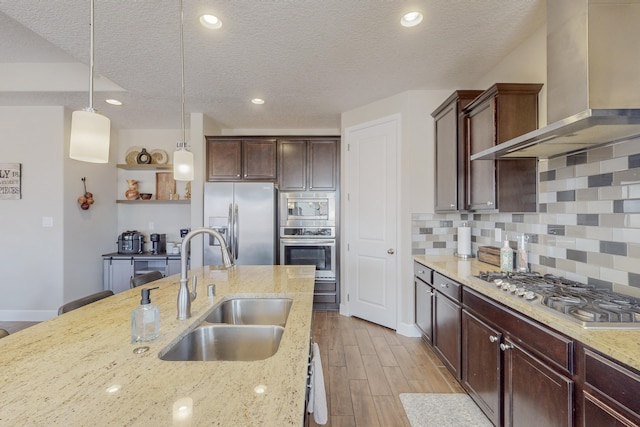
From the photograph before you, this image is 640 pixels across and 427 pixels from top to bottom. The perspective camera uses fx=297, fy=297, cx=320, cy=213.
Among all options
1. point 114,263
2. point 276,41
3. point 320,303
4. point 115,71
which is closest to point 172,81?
point 115,71

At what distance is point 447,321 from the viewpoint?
2.34m

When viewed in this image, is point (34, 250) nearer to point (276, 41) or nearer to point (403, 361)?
point (276, 41)

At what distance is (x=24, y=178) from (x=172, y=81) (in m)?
2.47

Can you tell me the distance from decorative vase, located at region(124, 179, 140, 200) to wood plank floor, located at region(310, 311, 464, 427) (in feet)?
11.0

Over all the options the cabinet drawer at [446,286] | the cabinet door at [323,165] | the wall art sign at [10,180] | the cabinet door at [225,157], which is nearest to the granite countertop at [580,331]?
the cabinet drawer at [446,286]

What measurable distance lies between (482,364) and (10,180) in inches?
212

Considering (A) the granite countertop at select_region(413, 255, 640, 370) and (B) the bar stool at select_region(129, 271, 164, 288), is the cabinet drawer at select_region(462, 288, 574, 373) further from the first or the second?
(B) the bar stool at select_region(129, 271, 164, 288)

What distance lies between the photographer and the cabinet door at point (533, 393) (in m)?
1.21

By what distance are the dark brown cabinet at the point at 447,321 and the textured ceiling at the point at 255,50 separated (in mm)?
1880

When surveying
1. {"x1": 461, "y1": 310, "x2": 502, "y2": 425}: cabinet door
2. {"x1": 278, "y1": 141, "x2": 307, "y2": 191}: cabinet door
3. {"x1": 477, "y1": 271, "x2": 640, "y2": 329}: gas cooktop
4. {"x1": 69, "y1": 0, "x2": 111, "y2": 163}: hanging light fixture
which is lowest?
{"x1": 461, "y1": 310, "x2": 502, "y2": 425}: cabinet door

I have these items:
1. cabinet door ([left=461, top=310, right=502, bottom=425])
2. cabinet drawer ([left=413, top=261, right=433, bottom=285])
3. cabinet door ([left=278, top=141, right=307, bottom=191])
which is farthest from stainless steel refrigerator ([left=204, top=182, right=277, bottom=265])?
cabinet door ([left=461, top=310, right=502, bottom=425])

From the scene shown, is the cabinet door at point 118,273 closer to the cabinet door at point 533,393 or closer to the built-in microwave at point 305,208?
the built-in microwave at point 305,208

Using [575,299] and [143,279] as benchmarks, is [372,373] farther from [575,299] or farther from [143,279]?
[143,279]

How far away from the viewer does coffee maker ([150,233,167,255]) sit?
14.3 feet
